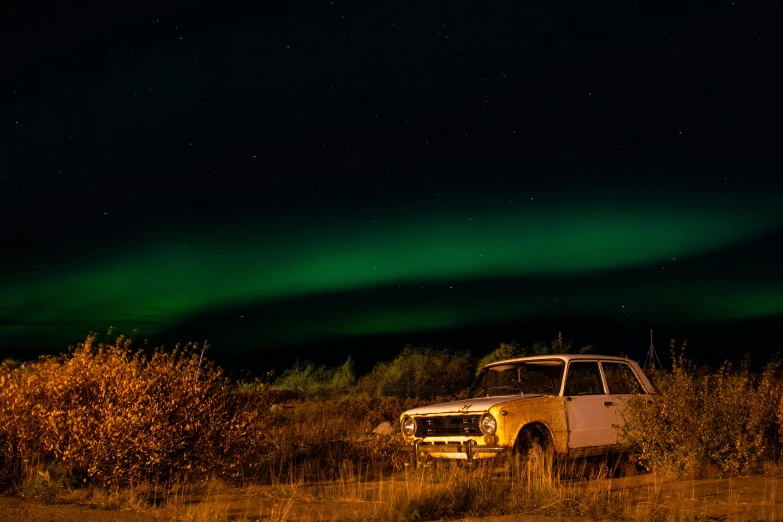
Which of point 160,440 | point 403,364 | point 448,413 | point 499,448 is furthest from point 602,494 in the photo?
point 403,364

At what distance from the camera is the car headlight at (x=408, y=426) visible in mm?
10578

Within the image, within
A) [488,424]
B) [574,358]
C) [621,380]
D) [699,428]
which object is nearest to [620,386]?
[621,380]

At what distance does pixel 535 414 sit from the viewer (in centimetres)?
982

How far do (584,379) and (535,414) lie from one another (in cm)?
159

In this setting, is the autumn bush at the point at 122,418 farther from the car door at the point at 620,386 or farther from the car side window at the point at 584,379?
the car door at the point at 620,386

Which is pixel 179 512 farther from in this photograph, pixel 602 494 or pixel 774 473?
pixel 774 473

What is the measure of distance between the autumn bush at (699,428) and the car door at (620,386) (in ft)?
0.75

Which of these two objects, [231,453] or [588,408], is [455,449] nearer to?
[588,408]

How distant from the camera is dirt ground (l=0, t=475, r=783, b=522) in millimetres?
7102

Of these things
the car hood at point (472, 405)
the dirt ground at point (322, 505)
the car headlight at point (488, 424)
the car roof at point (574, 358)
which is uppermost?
the car roof at point (574, 358)

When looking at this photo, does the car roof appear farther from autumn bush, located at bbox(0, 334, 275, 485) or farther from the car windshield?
autumn bush, located at bbox(0, 334, 275, 485)

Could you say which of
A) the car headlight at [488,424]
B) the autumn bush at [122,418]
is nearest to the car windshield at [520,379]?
the car headlight at [488,424]

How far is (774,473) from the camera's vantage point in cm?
1020

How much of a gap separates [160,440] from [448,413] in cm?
369
